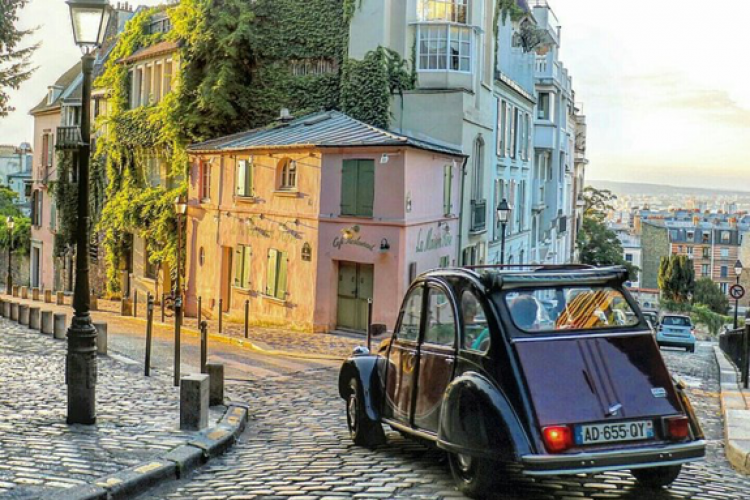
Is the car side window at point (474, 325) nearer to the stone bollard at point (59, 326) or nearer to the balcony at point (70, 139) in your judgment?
the balcony at point (70, 139)

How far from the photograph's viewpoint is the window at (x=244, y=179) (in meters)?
30.1

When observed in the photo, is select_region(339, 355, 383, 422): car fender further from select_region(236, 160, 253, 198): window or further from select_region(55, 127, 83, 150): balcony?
select_region(236, 160, 253, 198): window

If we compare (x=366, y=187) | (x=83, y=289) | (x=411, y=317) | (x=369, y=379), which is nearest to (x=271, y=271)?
(x=366, y=187)

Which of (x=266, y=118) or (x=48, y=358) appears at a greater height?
(x=266, y=118)

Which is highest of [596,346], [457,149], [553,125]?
[553,125]

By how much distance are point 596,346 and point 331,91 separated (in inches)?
1049

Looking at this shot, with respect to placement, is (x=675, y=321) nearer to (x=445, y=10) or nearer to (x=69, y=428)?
(x=445, y=10)

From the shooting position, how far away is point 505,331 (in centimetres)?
724

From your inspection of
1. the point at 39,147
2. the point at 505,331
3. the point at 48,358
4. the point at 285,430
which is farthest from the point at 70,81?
the point at 505,331

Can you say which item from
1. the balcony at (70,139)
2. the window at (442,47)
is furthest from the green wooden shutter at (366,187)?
the balcony at (70,139)

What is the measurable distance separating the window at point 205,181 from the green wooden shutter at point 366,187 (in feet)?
26.5

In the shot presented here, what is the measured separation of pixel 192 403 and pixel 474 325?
3.87 m

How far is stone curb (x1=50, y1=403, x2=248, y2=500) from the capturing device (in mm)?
7316

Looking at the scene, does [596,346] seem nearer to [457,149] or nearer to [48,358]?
[48,358]
